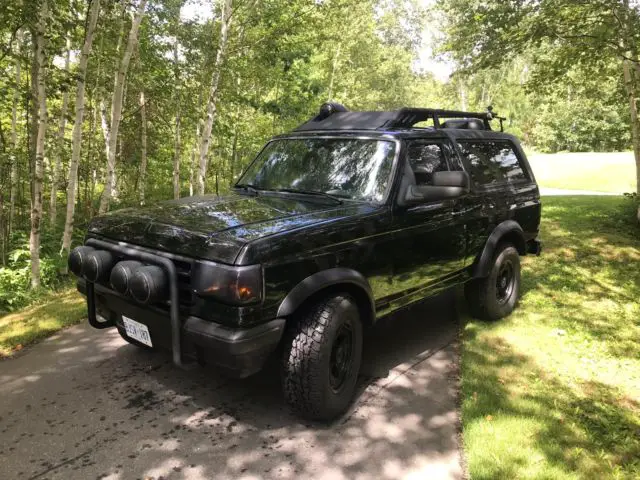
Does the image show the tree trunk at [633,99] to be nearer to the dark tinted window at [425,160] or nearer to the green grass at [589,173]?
the dark tinted window at [425,160]

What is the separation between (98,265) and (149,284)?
64 cm

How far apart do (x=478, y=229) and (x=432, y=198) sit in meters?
1.11

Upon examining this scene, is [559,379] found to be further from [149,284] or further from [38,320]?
[38,320]

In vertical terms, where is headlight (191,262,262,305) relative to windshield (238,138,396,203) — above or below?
below

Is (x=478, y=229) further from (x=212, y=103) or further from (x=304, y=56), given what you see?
(x=304, y=56)

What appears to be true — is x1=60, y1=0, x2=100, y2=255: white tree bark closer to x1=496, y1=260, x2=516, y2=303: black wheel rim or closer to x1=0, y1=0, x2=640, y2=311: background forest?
x1=0, y1=0, x2=640, y2=311: background forest

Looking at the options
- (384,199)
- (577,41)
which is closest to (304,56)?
(577,41)

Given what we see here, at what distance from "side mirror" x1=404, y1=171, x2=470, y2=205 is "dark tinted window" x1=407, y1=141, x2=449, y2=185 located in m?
0.26

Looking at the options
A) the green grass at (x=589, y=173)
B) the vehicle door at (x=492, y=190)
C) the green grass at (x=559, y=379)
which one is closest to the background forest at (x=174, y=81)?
the vehicle door at (x=492, y=190)

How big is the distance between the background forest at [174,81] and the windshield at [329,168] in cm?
70

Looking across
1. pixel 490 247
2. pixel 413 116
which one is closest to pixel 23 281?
pixel 413 116

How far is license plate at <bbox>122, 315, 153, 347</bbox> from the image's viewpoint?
319cm

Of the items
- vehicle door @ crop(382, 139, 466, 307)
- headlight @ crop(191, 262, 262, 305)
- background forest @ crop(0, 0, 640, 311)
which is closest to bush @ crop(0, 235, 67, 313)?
→ background forest @ crop(0, 0, 640, 311)

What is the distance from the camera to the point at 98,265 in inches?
126
